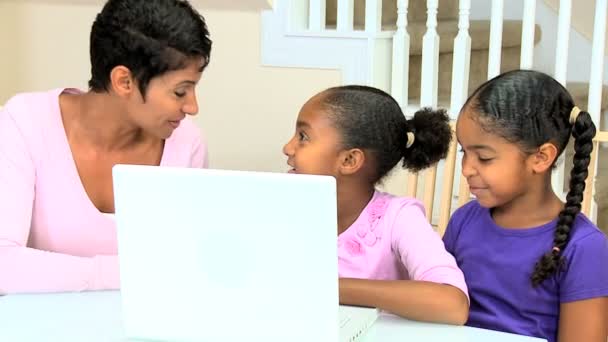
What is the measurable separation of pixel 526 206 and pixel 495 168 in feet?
0.29

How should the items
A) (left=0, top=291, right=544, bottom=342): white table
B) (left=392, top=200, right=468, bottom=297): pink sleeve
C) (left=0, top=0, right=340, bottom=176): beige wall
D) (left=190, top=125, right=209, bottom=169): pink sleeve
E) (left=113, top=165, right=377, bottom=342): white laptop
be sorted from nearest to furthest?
1. (left=113, top=165, right=377, bottom=342): white laptop
2. (left=0, top=291, right=544, bottom=342): white table
3. (left=392, top=200, right=468, bottom=297): pink sleeve
4. (left=190, top=125, right=209, bottom=169): pink sleeve
5. (left=0, top=0, right=340, bottom=176): beige wall

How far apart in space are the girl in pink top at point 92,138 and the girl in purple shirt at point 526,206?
513 mm

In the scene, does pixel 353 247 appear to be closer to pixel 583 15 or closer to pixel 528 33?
pixel 528 33

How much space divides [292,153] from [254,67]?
1.07m

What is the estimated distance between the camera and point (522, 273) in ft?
4.34

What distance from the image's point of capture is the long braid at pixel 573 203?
4.17 ft

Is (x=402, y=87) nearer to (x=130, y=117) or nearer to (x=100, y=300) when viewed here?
(x=130, y=117)

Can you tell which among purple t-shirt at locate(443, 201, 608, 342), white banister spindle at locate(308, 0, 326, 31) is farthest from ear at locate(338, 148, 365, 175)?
white banister spindle at locate(308, 0, 326, 31)

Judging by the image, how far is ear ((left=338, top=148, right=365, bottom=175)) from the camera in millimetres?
1447

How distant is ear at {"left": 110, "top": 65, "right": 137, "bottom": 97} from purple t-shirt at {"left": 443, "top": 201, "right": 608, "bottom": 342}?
645 mm

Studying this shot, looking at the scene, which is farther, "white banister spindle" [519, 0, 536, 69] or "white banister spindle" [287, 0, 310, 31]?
"white banister spindle" [287, 0, 310, 31]

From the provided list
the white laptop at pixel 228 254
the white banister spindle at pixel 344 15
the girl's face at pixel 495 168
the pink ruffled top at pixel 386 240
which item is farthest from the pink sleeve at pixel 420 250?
the white banister spindle at pixel 344 15

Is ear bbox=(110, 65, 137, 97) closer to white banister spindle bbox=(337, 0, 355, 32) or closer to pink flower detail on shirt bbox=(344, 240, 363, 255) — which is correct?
pink flower detail on shirt bbox=(344, 240, 363, 255)

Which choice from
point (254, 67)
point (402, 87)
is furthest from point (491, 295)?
point (254, 67)
